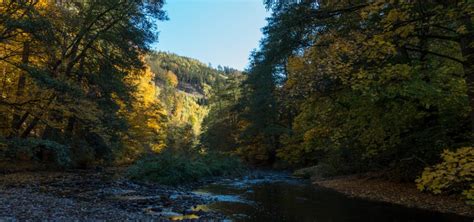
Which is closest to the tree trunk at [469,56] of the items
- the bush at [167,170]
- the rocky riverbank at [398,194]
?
the rocky riverbank at [398,194]

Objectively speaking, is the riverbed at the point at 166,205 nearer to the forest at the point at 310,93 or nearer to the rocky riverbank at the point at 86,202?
the rocky riverbank at the point at 86,202

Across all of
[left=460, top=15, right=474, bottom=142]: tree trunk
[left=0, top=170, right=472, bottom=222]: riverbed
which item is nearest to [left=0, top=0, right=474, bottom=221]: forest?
[left=460, top=15, right=474, bottom=142]: tree trunk

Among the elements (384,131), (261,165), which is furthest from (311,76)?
(261,165)

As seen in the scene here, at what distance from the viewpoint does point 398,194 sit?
50.4ft

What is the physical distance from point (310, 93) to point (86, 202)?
10114mm

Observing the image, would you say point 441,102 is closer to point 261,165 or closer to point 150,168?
point 150,168

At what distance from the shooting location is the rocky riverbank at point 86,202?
30.5 ft

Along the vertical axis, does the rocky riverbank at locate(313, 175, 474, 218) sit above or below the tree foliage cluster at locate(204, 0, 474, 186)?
below

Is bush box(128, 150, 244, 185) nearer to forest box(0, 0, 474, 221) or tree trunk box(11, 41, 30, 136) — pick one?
forest box(0, 0, 474, 221)

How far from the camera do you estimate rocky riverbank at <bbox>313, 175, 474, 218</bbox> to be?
12.4 m

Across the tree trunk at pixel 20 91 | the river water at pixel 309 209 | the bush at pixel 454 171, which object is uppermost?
the tree trunk at pixel 20 91

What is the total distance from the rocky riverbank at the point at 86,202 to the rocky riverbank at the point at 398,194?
24.5 ft

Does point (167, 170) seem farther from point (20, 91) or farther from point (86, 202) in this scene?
point (86, 202)

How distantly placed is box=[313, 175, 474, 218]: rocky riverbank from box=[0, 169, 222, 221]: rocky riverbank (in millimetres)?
7479
